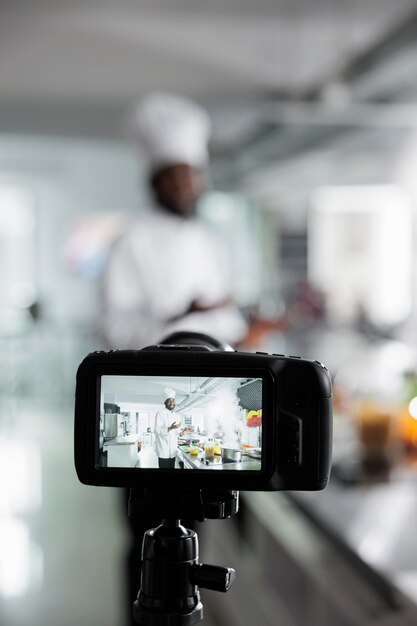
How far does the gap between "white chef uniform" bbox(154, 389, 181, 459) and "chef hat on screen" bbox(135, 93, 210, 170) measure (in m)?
1.24

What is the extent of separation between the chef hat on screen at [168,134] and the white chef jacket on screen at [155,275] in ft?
0.39

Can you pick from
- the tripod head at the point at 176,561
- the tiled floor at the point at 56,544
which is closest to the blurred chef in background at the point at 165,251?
the tripod head at the point at 176,561

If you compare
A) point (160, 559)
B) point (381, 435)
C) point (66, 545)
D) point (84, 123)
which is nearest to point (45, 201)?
point (84, 123)

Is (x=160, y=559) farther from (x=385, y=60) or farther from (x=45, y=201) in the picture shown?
(x=45, y=201)

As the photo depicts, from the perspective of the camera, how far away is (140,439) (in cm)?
62

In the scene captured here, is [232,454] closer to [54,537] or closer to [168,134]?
[168,134]

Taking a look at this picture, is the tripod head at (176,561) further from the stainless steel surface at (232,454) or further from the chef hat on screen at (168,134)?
the chef hat on screen at (168,134)

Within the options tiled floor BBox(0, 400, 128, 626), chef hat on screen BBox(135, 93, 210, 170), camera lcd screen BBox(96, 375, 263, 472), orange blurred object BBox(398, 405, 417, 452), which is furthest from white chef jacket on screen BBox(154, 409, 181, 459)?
tiled floor BBox(0, 400, 128, 626)

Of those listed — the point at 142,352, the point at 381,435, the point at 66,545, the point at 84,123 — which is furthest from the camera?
the point at 84,123

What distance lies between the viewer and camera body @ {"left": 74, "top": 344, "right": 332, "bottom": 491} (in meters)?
0.60

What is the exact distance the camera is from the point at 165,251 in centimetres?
171

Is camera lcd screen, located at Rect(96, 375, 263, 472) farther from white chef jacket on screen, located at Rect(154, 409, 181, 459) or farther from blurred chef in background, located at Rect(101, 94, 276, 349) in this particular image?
blurred chef in background, located at Rect(101, 94, 276, 349)

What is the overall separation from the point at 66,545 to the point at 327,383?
366 cm

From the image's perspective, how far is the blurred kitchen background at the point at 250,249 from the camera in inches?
80.8
